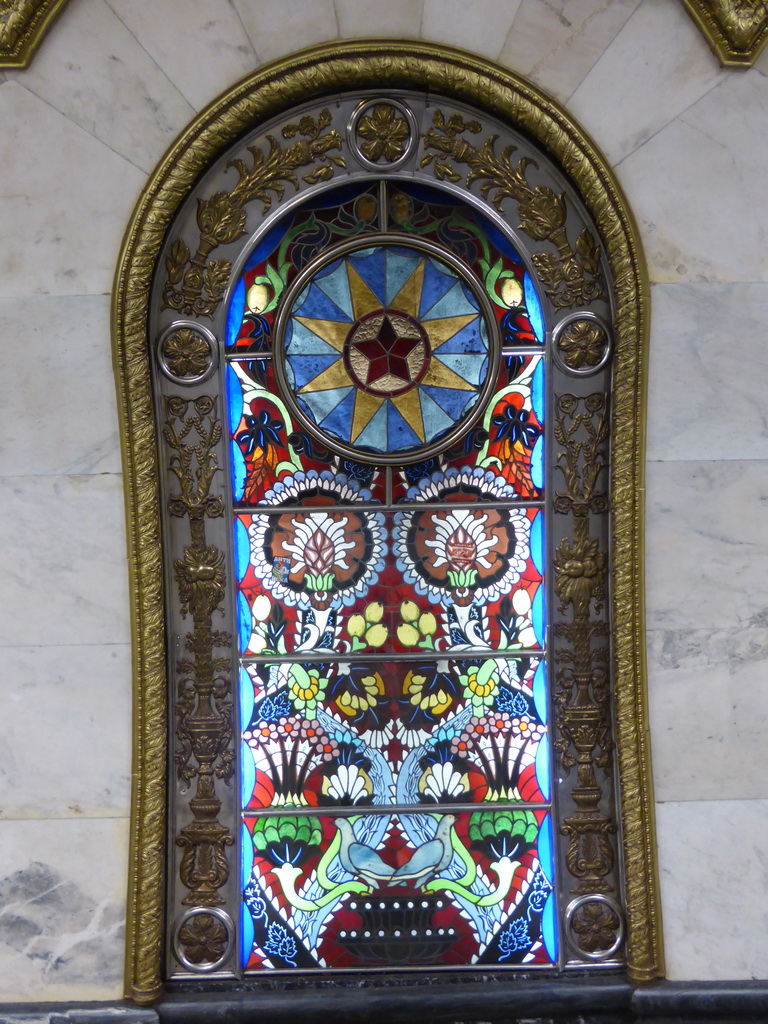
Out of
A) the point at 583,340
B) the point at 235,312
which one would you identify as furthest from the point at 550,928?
the point at 235,312

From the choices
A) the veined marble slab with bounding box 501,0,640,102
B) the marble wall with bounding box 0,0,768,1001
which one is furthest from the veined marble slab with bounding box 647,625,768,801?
the veined marble slab with bounding box 501,0,640,102

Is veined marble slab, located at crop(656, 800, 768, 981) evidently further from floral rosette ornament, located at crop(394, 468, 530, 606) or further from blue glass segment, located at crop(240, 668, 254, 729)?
blue glass segment, located at crop(240, 668, 254, 729)

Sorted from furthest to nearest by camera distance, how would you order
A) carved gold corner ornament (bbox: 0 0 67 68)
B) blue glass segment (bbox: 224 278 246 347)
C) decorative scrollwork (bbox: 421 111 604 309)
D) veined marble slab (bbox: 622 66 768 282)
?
blue glass segment (bbox: 224 278 246 347), decorative scrollwork (bbox: 421 111 604 309), veined marble slab (bbox: 622 66 768 282), carved gold corner ornament (bbox: 0 0 67 68)

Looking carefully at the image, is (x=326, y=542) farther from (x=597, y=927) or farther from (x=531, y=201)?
(x=597, y=927)

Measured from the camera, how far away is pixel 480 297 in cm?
341

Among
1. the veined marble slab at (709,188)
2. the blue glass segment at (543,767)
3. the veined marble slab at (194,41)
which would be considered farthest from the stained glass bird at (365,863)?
the veined marble slab at (194,41)

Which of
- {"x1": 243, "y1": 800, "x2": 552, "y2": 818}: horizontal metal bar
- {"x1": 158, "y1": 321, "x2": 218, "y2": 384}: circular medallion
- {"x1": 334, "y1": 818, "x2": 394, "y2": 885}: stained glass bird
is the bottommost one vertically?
{"x1": 334, "y1": 818, "x2": 394, "y2": 885}: stained glass bird

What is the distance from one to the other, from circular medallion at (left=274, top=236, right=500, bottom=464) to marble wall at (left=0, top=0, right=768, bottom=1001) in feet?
1.93

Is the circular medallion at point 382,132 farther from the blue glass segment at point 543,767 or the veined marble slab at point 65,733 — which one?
the blue glass segment at point 543,767

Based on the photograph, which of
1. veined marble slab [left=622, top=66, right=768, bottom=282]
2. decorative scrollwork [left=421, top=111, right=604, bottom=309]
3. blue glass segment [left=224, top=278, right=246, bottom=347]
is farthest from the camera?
blue glass segment [left=224, top=278, right=246, bottom=347]

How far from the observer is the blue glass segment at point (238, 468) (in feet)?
11.4

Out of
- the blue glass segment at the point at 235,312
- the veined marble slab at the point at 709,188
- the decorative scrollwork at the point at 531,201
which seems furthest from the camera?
the blue glass segment at the point at 235,312

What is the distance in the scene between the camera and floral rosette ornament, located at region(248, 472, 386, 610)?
11.4 ft

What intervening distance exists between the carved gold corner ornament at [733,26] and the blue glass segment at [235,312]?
5.45 ft
